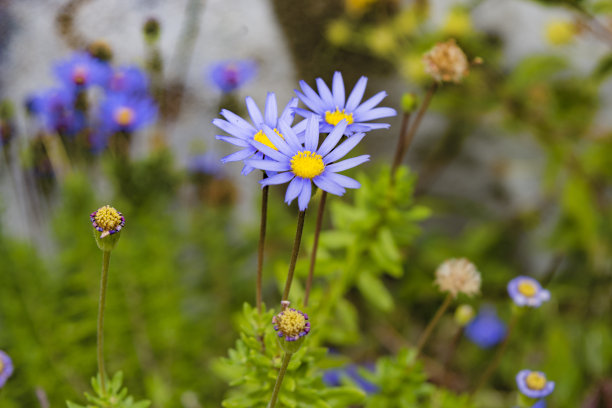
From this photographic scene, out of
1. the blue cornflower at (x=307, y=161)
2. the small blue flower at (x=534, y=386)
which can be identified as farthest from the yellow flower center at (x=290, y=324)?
the small blue flower at (x=534, y=386)

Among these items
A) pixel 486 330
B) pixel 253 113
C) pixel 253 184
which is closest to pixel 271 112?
pixel 253 113

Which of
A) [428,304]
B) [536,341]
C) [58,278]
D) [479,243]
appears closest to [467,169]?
[479,243]

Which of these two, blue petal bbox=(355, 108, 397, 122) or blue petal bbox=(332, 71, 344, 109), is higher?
blue petal bbox=(332, 71, 344, 109)

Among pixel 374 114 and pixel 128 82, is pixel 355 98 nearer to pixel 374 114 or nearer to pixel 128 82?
pixel 374 114

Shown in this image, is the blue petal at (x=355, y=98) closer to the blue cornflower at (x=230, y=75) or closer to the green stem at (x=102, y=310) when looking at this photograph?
the green stem at (x=102, y=310)

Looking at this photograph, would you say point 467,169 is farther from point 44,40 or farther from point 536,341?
point 44,40

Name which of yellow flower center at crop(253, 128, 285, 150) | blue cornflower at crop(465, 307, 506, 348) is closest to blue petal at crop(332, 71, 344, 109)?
yellow flower center at crop(253, 128, 285, 150)

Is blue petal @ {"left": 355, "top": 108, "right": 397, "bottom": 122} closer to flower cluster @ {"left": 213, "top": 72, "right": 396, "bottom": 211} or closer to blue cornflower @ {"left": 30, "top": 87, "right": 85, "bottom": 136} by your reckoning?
flower cluster @ {"left": 213, "top": 72, "right": 396, "bottom": 211}
